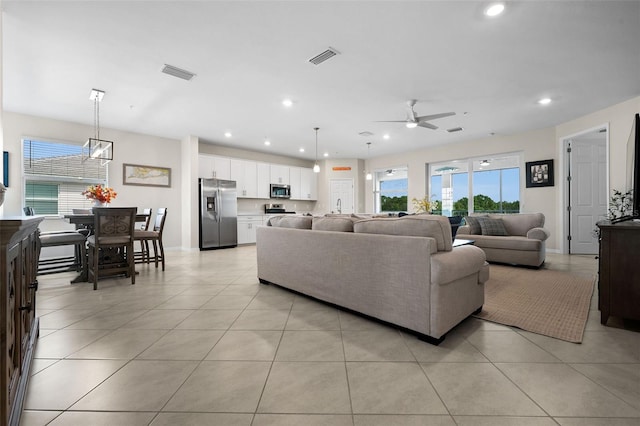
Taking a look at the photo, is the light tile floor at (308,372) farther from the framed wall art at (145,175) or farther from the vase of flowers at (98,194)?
the framed wall art at (145,175)

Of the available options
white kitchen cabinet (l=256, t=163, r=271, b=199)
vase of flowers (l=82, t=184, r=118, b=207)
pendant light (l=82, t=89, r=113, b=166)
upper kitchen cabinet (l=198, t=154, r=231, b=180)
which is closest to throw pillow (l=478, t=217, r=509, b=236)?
white kitchen cabinet (l=256, t=163, r=271, b=199)

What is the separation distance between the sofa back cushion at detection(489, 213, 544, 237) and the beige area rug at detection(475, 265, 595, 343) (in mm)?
1113

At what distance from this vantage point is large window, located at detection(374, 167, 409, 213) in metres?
8.62

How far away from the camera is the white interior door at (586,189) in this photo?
17.2 feet

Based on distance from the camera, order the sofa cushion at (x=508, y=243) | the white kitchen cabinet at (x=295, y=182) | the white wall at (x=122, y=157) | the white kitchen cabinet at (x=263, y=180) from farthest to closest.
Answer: the white kitchen cabinet at (x=295, y=182), the white kitchen cabinet at (x=263, y=180), the white wall at (x=122, y=157), the sofa cushion at (x=508, y=243)

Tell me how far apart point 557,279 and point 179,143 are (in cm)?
777

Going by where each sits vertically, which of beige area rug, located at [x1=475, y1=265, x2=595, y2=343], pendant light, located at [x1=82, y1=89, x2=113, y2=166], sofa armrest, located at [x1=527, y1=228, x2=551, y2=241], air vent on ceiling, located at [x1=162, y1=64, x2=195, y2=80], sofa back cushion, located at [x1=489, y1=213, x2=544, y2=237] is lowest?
beige area rug, located at [x1=475, y1=265, x2=595, y2=343]

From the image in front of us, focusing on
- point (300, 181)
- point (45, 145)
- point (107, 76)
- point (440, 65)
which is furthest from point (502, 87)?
point (45, 145)

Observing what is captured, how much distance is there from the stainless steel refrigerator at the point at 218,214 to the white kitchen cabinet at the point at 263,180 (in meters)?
0.90

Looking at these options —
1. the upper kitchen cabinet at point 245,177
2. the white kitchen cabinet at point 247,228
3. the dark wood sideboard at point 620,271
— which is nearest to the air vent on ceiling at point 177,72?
the upper kitchen cabinet at point 245,177

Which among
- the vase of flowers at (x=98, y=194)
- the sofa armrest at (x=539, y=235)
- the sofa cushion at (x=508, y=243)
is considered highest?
the vase of flowers at (x=98, y=194)

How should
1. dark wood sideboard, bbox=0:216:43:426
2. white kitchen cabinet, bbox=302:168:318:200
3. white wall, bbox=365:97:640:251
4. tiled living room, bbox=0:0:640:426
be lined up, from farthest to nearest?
white kitchen cabinet, bbox=302:168:318:200, white wall, bbox=365:97:640:251, tiled living room, bbox=0:0:640:426, dark wood sideboard, bbox=0:216:43:426

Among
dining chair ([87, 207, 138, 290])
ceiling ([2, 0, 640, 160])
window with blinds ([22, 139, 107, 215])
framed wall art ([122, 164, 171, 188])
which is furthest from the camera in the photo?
framed wall art ([122, 164, 171, 188])

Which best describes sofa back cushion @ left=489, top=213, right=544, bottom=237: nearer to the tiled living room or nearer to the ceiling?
the tiled living room
